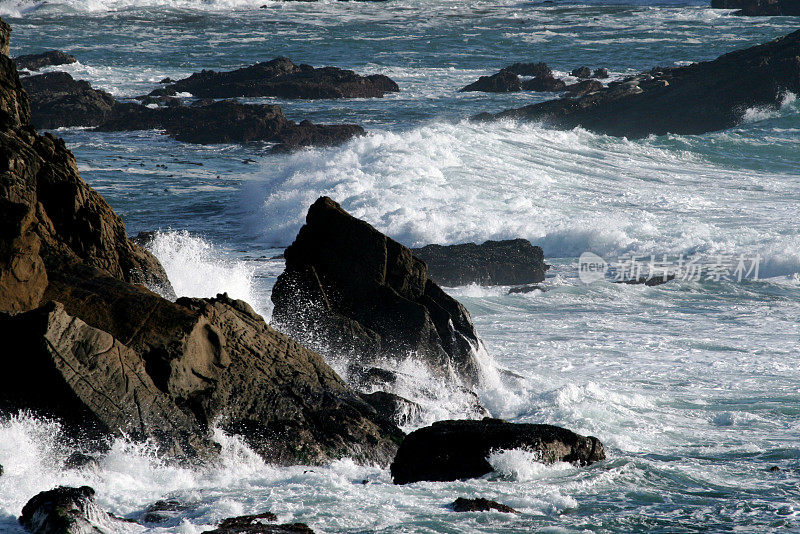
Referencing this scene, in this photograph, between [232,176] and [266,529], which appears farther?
[232,176]

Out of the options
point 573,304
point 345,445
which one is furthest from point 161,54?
point 345,445

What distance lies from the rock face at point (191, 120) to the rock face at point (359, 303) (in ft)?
53.0

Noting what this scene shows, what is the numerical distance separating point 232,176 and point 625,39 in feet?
93.3

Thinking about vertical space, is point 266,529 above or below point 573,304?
above

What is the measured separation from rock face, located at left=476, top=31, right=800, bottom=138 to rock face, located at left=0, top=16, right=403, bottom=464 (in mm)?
20444

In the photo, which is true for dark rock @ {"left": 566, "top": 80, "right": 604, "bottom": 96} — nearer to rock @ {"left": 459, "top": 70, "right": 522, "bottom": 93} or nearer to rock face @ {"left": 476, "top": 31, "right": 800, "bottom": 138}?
rock @ {"left": 459, "top": 70, "right": 522, "bottom": 93}

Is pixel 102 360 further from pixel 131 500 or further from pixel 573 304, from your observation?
pixel 573 304

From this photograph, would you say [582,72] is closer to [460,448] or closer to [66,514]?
[460,448]

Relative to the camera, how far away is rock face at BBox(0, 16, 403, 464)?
215 inches

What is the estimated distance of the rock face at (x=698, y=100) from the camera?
25.8 m

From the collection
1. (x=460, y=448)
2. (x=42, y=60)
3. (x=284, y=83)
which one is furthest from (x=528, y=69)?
(x=460, y=448)

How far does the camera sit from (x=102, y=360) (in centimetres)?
556

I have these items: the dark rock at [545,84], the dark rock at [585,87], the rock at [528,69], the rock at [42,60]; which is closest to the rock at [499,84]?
the dark rock at [545,84]

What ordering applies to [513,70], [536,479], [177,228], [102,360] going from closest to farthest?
[102,360]
[536,479]
[177,228]
[513,70]
